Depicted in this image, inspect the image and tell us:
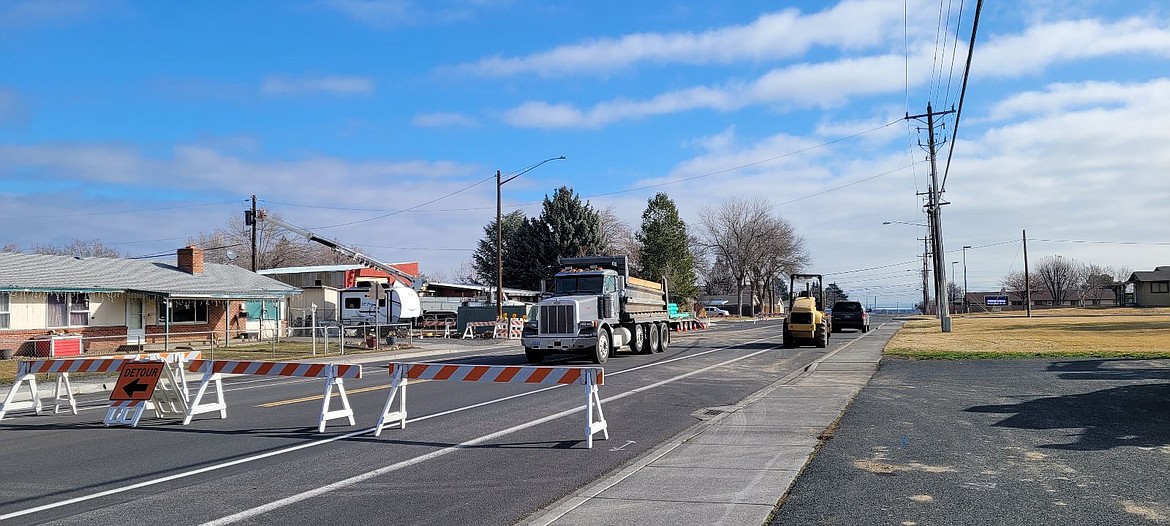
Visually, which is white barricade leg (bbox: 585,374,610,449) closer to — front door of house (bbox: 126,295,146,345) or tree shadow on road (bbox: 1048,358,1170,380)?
tree shadow on road (bbox: 1048,358,1170,380)

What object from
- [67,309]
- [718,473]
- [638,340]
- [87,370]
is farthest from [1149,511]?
[67,309]

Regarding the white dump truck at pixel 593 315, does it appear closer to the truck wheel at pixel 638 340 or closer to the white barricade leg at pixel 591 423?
the truck wheel at pixel 638 340

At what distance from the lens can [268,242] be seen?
83.9m

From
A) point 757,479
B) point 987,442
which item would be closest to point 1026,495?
point 757,479

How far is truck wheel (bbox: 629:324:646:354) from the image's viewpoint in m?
27.3

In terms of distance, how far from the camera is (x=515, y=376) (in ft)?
36.5

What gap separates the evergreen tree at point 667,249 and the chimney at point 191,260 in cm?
4990

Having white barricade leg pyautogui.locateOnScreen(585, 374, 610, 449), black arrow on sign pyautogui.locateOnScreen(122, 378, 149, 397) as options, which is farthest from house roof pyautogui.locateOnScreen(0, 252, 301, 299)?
white barricade leg pyautogui.locateOnScreen(585, 374, 610, 449)

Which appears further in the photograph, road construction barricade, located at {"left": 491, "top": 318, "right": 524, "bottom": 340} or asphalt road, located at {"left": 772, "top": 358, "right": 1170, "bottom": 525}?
road construction barricade, located at {"left": 491, "top": 318, "right": 524, "bottom": 340}

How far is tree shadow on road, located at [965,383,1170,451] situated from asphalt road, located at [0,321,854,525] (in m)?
4.44

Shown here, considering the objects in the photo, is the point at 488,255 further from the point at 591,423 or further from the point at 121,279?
the point at 591,423

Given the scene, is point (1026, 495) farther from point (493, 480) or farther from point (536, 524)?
point (493, 480)

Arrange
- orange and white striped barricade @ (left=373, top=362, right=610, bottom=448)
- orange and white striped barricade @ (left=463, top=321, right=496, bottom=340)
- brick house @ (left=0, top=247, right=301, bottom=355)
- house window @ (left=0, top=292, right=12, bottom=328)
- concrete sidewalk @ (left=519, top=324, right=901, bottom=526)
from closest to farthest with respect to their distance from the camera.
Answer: concrete sidewalk @ (left=519, top=324, right=901, bottom=526) → orange and white striped barricade @ (left=373, top=362, right=610, bottom=448) → house window @ (left=0, top=292, right=12, bottom=328) → brick house @ (left=0, top=247, right=301, bottom=355) → orange and white striped barricade @ (left=463, top=321, right=496, bottom=340)

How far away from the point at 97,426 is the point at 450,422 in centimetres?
520
